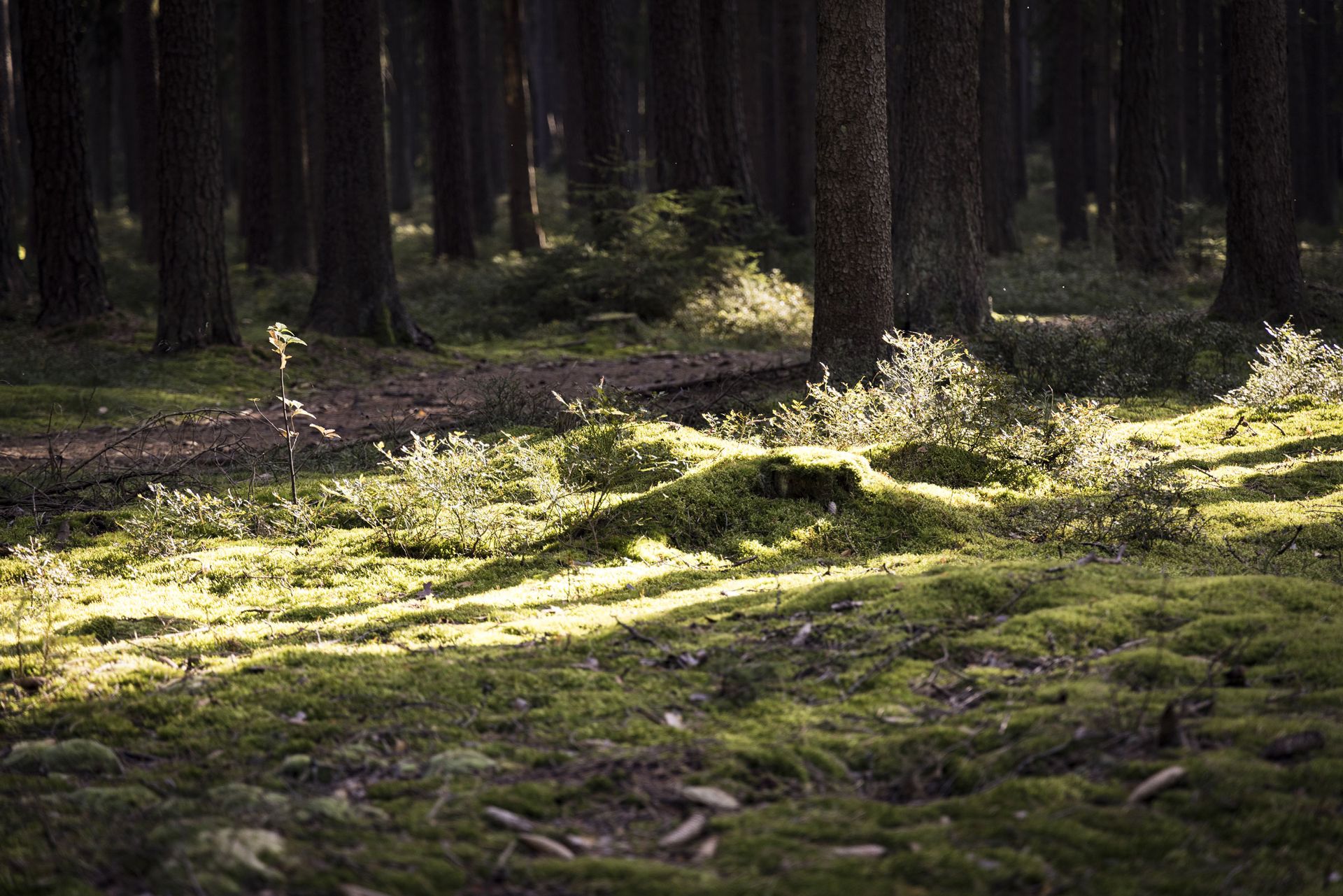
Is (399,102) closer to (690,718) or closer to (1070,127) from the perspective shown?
(1070,127)

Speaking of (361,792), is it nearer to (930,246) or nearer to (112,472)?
(112,472)

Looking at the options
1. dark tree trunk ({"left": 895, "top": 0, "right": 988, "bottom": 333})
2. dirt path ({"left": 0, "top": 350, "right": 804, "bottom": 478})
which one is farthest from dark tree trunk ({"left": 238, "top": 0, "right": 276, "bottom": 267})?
dark tree trunk ({"left": 895, "top": 0, "right": 988, "bottom": 333})

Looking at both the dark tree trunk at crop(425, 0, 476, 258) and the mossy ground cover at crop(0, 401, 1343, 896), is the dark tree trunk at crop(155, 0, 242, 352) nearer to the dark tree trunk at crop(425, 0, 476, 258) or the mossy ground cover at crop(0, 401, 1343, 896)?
the mossy ground cover at crop(0, 401, 1343, 896)

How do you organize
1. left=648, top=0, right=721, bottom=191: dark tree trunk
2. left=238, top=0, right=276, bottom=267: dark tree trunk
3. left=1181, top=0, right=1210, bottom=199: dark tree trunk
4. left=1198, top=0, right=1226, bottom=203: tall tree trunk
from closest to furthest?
left=648, top=0, right=721, bottom=191: dark tree trunk, left=238, top=0, right=276, bottom=267: dark tree trunk, left=1181, top=0, right=1210, bottom=199: dark tree trunk, left=1198, top=0, right=1226, bottom=203: tall tree trunk

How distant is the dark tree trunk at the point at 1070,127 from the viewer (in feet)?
87.7

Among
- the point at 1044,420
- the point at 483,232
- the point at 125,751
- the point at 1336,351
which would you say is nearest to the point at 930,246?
the point at 1336,351

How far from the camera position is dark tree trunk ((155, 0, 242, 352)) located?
12.1 meters

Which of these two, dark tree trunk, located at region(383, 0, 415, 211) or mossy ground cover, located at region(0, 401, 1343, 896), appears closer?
mossy ground cover, located at region(0, 401, 1343, 896)

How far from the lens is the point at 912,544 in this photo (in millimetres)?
5629

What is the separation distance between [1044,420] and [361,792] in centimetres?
Answer: 541

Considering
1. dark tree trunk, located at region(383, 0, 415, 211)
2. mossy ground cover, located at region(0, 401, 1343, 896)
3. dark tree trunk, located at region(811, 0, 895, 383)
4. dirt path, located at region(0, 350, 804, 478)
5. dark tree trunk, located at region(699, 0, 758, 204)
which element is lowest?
mossy ground cover, located at region(0, 401, 1343, 896)

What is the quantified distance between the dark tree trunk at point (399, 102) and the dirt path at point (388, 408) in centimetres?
2831

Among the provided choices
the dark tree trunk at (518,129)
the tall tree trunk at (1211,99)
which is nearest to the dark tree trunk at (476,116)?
the dark tree trunk at (518,129)

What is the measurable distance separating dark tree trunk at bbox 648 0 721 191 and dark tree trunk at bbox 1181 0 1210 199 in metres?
21.0
